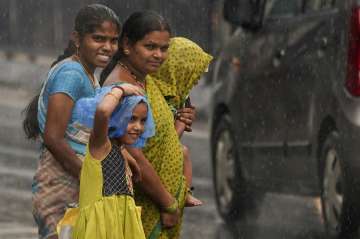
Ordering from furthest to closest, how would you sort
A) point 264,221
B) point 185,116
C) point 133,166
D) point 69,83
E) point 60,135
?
1. point 264,221
2. point 185,116
3. point 69,83
4. point 60,135
5. point 133,166

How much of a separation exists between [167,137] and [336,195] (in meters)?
3.61

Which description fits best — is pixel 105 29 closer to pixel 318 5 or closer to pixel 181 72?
pixel 181 72

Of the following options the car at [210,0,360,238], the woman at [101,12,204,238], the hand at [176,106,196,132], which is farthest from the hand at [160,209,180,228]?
the car at [210,0,360,238]

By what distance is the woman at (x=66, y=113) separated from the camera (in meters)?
7.02

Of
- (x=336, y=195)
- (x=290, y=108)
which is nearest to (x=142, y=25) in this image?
(x=336, y=195)

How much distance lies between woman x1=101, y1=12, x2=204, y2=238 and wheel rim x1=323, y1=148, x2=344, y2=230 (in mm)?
3394

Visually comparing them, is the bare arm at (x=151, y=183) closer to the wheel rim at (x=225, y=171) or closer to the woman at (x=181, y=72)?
the woman at (x=181, y=72)

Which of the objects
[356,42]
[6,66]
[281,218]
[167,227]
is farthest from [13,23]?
[167,227]

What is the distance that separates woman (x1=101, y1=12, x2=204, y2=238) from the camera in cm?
705

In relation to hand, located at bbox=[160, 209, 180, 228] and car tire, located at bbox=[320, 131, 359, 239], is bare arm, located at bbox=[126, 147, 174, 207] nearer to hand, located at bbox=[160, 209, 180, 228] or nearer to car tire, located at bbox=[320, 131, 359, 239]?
hand, located at bbox=[160, 209, 180, 228]

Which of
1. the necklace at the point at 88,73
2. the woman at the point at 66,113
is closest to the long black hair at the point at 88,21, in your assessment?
the woman at the point at 66,113

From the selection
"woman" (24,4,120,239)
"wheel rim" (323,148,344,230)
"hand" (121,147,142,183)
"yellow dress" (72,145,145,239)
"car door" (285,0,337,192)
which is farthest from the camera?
"car door" (285,0,337,192)

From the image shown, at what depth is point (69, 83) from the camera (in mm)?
7102

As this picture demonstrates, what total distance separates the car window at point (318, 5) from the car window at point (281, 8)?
0.81 ft
